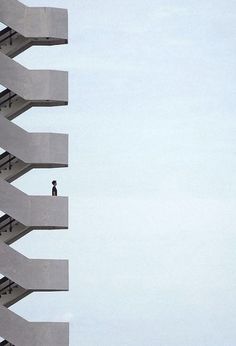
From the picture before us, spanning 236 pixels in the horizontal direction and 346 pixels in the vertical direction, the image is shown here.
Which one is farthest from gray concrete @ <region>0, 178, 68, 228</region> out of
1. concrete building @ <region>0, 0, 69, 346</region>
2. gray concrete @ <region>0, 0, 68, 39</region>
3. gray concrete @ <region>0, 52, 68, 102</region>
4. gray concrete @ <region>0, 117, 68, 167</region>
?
gray concrete @ <region>0, 0, 68, 39</region>

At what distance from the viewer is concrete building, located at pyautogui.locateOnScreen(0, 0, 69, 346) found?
58219 mm

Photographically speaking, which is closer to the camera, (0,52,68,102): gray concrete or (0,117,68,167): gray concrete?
(0,117,68,167): gray concrete

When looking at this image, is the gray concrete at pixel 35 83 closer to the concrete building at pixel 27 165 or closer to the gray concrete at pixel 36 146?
the concrete building at pixel 27 165

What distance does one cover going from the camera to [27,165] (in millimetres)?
59375

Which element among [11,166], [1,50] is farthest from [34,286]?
[1,50]

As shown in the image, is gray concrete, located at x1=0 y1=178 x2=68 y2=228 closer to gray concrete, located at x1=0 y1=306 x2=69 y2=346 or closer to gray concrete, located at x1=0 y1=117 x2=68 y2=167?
gray concrete, located at x1=0 y1=117 x2=68 y2=167

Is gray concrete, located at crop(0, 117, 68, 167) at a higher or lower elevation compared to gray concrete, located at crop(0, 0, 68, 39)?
lower

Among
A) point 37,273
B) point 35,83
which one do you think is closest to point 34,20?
point 35,83

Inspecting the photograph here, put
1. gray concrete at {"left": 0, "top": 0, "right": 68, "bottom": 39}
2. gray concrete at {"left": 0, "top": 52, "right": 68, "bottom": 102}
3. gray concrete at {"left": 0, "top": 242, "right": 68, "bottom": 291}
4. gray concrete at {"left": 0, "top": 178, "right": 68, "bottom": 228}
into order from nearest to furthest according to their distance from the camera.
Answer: gray concrete at {"left": 0, "top": 242, "right": 68, "bottom": 291} → gray concrete at {"left": 0, "top": 178, "right": 68, "bottom": 228} → gray concrete at {"left": 0, "top": 52, "right": 68, "bottom": 102} → gray concrete at {"left": 0, "top": 0, "right": 68, "bottom": 39}

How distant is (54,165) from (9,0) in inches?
239

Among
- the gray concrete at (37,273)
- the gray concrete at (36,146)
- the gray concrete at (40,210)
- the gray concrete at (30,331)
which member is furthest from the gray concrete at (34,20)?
the gray concrete at (30,331)

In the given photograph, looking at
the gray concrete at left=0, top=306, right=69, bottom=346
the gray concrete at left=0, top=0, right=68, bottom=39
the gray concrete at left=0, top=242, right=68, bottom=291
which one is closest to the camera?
the gray concrete at left=0, top=306, right=69, bottom=346

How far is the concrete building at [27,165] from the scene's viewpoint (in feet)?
191

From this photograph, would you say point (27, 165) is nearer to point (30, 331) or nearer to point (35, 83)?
point (35, 83)
